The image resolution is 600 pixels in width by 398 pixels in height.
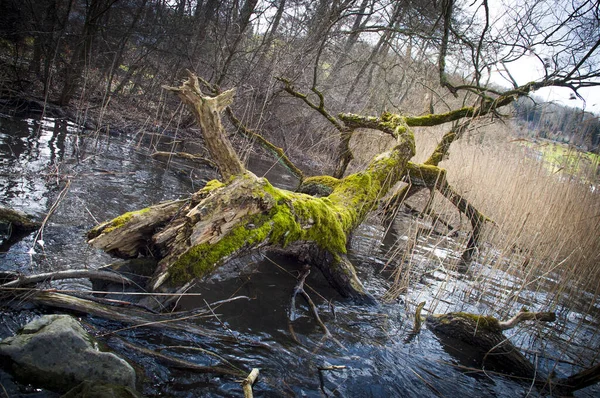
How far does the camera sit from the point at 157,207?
2.69 metres

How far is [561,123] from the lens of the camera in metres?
6.12

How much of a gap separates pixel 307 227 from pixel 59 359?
203 centimetres

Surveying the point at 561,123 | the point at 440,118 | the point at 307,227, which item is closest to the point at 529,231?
the point at 440,118

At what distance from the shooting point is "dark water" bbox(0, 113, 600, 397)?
2318 millimetres

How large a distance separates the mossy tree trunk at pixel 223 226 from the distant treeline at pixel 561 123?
3909 mm

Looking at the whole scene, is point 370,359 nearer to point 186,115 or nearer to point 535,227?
point 535,227

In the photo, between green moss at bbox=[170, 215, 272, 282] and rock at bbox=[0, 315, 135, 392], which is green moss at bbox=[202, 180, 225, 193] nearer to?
green moss at bbox=[170, 215, 272, 282]

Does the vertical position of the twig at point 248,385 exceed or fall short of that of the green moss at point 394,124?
it falls short

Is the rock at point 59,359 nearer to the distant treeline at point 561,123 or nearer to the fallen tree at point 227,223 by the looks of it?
the fallen tree at point 227,223

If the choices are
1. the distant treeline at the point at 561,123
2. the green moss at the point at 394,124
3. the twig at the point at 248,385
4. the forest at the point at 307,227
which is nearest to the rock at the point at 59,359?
the forest at the point at 307,227

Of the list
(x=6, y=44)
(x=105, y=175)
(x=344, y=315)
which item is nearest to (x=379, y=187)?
(x=344, y=315)

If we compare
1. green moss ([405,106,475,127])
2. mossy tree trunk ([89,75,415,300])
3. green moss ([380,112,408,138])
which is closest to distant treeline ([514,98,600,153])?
green moss ([405,106,475,127])

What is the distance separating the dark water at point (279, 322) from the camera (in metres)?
2.32

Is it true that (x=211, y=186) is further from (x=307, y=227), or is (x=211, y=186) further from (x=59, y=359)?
(x=59, y=359)
